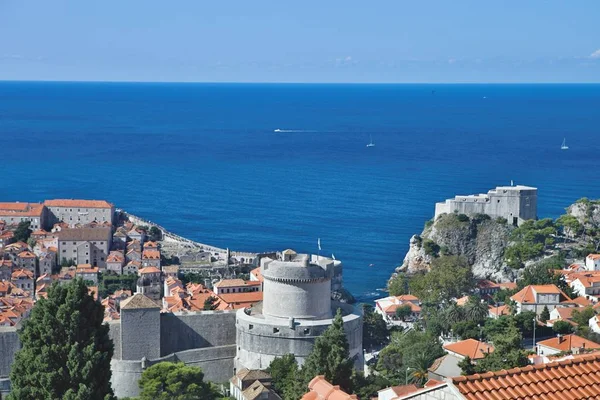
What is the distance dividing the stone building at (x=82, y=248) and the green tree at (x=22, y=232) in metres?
3.30

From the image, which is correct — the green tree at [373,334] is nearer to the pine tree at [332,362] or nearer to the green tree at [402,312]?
the green tree at [402,312]

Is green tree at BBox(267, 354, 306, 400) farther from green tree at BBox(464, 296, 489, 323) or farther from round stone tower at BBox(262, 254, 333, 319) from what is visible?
green tree at BBox(464, 296, 489, 323)

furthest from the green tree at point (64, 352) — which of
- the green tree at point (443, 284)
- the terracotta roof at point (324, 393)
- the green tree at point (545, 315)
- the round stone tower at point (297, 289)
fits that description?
the green tree at point (443, 284)

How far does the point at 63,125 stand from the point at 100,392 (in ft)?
424

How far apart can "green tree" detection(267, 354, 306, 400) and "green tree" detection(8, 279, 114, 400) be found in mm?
4765

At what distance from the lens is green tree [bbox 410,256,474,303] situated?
4291 cm

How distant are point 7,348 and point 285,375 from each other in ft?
25.2

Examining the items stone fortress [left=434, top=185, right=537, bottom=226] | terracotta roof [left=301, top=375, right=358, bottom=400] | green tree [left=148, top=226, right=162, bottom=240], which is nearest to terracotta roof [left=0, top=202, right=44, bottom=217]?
green tree [left=148, top=226, right=162, bottom=240]

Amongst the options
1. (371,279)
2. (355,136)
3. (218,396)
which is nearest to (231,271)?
(371,279)

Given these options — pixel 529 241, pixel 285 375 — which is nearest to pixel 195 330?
pixel 285 375

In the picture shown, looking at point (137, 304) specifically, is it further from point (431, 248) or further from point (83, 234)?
point (431, 248)

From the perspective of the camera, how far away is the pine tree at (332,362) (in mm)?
21578

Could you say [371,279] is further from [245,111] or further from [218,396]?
[245,111]

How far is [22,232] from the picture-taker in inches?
2111
